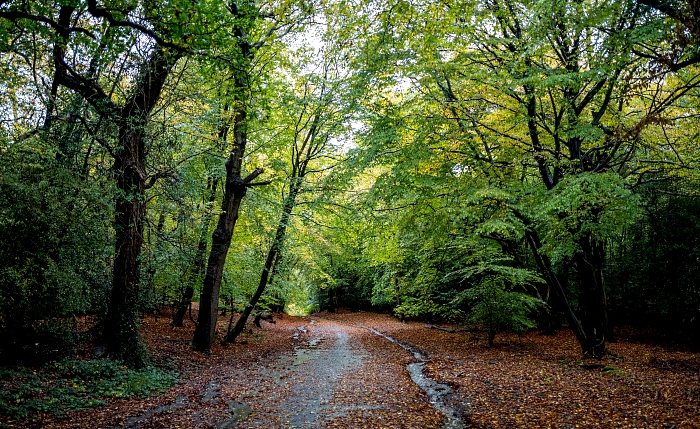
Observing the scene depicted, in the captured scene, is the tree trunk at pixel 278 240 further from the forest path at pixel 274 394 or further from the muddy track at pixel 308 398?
the muddy track at pixel 308 398

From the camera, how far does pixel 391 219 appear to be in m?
14.1

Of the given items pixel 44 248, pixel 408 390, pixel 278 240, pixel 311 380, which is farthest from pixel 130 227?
pixel 408 390

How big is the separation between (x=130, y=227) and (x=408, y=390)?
7337 millimetres

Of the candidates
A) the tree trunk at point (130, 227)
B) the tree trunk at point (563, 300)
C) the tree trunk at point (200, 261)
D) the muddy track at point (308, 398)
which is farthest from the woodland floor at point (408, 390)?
the tree trunk at point (130, 227)

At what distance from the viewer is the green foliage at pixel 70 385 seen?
6266 mm

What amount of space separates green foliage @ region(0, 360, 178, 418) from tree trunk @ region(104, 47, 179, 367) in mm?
675

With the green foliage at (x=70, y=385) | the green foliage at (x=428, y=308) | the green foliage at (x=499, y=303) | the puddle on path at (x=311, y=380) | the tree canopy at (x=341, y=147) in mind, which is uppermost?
the tree canopy at (x=341, y=147)

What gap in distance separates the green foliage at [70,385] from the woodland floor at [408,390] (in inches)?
12.3

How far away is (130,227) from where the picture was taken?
9367 mm

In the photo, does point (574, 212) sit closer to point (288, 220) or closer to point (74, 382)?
point (288, 220)

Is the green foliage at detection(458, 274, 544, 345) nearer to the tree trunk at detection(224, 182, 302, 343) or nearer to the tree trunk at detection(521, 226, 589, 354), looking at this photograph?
the tree trunk at detection(521, 226, 589, 354)

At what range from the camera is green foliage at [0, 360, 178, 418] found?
627cm

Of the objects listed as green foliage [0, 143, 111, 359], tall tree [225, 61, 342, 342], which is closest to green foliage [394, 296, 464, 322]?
tall tree [225, 61, 342, 342]

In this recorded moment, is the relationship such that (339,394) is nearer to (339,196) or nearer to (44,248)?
(44,248)
